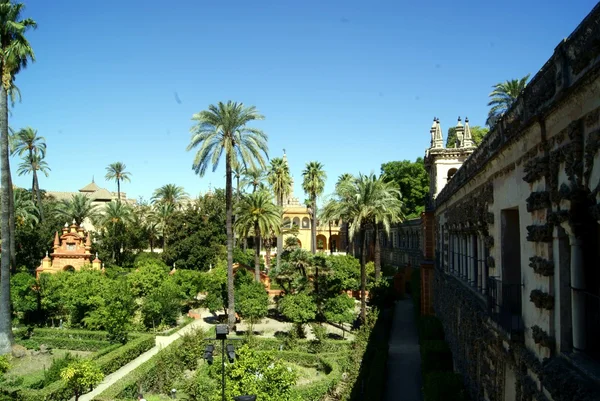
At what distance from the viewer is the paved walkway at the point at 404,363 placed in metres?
18.5

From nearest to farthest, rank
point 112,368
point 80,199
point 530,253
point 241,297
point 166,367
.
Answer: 1. point 530,253
2. point 166,367
3. point 112,368
4. point 241,297
5. point 80,199

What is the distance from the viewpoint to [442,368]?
1645 cm

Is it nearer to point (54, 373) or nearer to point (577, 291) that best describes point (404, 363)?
point (54, 373)

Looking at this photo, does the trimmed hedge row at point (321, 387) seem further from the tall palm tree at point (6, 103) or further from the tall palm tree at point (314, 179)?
the tall palm tree at point (314, 179)

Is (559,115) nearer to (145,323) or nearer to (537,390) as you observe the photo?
(537,390)

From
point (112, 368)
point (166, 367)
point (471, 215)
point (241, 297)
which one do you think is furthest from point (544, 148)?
point (241, 297)

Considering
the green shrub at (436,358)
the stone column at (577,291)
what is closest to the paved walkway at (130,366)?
the green shrub at (436,358)

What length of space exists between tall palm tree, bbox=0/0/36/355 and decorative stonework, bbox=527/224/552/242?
Answer: 2666 cm

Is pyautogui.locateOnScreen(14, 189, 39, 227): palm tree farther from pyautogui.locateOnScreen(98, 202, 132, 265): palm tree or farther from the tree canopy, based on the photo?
the tree canopy

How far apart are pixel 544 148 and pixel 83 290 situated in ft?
102

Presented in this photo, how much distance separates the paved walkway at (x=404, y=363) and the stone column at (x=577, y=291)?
43.9 ft

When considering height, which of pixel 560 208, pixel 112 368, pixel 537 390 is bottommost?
pixel 112 368

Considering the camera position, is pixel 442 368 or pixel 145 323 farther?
pixel 145 323

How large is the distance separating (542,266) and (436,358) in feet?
37.2
